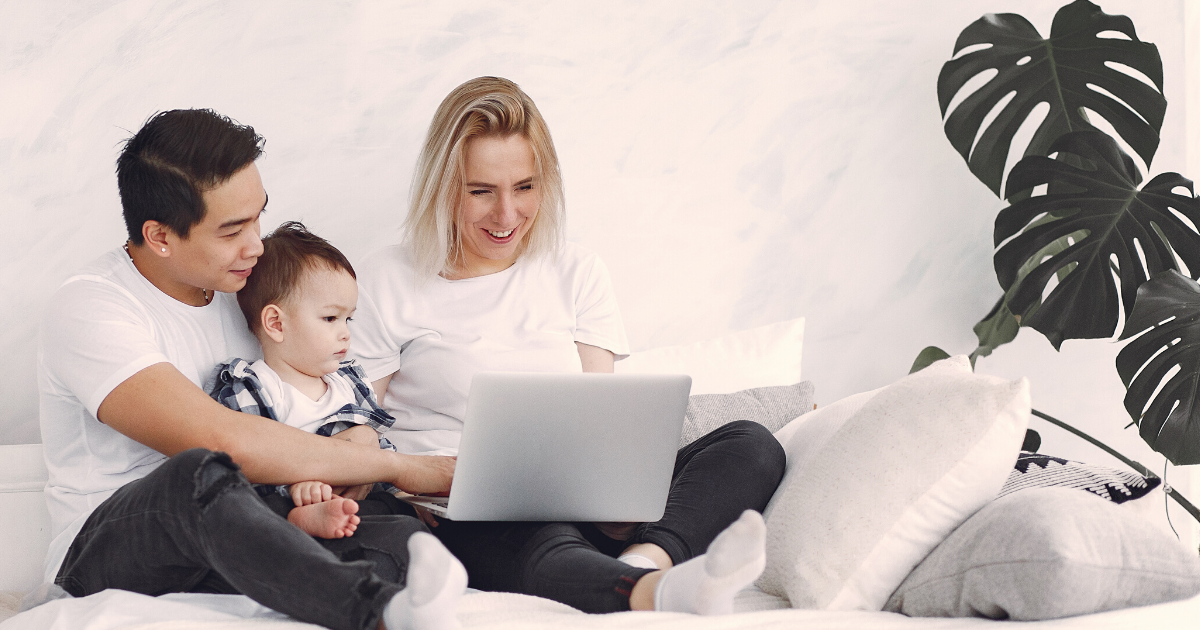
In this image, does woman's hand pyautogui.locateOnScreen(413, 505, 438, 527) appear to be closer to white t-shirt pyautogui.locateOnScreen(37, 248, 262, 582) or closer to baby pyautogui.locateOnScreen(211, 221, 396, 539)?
baby pyautogui.locateOnScreen(211, 221, 396, 539)

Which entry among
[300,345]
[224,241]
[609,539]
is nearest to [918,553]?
[609,539]

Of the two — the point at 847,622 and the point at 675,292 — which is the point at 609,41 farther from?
the point at 847,622

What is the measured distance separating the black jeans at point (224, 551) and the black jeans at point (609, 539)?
12 cm

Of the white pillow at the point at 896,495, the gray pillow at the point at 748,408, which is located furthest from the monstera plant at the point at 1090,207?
the white pillow at the point at 896,495

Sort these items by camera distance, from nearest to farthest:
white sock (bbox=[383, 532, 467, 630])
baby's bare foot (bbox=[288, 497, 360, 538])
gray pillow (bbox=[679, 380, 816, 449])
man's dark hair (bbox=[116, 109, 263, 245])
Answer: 1. white sock (bbox=[383, 532, 467, 630])
2. baby's bare foot (bbox=[288, 497, 360, 538])
3. man's dark hair (bbox=[116, 109, 263, 245])
4. gray pillow (bbox=[679, 380, 816, 449])

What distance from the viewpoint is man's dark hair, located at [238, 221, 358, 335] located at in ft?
4.94

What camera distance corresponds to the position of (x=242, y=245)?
1.42 meters

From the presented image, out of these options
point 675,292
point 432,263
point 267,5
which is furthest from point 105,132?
point 675,292

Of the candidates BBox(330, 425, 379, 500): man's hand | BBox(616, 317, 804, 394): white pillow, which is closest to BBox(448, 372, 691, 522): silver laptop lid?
BBox(330, 425, 379, 500): man's hand

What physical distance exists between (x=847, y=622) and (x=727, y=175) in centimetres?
160

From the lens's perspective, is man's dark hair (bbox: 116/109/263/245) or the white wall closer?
man's dark hair (bbox: 116/109/263/245)

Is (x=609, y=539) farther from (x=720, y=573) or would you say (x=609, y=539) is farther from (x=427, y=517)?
(x=720, y=573)

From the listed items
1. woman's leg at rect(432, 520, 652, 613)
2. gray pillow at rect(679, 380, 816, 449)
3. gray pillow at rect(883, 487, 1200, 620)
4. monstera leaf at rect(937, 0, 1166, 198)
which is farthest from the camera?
monstera leaf at rect(937, 0, 1166, 198)

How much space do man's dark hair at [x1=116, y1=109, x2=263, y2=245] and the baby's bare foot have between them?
48 centimetres
